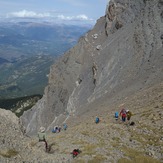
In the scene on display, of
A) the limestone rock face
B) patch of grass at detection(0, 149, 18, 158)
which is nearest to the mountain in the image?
the limestone rock face

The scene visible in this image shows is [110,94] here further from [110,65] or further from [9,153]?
[9,153]

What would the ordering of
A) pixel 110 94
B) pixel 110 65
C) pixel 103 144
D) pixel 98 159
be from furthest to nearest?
pixel 110 65 → pixel 110 94 → pixel 103 144 → pixel 98 159

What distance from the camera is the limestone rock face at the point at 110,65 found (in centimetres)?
7744

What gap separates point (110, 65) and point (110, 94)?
2028 centimetres

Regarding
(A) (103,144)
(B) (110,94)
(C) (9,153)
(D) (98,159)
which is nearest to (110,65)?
(B) (110,94)

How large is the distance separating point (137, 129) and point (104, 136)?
4719 mm

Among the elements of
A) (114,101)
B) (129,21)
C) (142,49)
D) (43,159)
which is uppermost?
(129,21)

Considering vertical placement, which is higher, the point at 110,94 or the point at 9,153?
the point at 9,153

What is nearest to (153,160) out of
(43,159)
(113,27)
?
(43,159)

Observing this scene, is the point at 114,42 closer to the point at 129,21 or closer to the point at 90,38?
the point at 129,21

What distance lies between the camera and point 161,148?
103 ft

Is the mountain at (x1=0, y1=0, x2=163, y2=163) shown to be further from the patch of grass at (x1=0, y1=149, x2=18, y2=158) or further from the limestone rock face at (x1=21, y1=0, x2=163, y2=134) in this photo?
the patch of grass at (x1=0, y1=149, x2=18, y2=158)

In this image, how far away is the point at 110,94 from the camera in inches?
3071

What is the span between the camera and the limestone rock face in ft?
254
